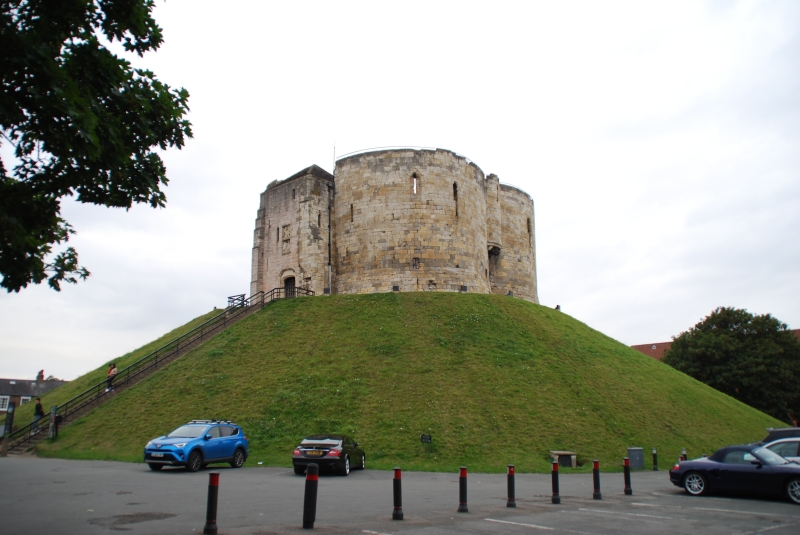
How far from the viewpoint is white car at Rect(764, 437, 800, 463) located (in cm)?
1327

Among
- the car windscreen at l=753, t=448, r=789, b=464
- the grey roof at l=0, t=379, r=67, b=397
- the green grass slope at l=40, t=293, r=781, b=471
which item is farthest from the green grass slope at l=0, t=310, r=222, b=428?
the grey roof at l=0, t=379, r=67, b=397

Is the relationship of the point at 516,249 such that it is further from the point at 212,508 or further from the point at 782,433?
the point at 212,508

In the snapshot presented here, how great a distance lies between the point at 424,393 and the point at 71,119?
18173 mm

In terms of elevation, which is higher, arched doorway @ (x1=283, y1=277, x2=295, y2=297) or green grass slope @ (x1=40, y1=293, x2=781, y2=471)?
arched doorway @ (x1=283, y1=277, x2=295, y2=297)

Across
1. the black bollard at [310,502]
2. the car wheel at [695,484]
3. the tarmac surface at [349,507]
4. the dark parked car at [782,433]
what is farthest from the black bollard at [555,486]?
the dark parked car at [782,433]

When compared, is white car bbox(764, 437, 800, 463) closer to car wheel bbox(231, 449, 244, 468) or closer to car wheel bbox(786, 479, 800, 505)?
car wheel bbox(786, 479, 800, 505)

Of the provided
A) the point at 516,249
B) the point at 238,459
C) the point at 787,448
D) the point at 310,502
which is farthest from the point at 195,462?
the point at 516,249

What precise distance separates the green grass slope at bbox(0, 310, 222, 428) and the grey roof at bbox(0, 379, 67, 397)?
4115 cm

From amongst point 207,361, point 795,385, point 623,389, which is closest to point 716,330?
point 795,385

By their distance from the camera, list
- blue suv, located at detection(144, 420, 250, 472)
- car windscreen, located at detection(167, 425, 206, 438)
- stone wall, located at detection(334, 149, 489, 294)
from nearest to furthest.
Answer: blue suv, located at detection(144, 420, 250, 472), car windscreen, located at detection(167, 425, 206, 438), stone wall, located at detection(334, 149, 489, 294)

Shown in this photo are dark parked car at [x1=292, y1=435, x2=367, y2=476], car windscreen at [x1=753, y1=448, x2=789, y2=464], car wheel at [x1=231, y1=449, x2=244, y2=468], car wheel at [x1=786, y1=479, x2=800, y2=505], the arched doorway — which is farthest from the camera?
the arched doorway

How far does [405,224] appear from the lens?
35.7 meters

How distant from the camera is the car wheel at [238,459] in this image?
57.0 feet

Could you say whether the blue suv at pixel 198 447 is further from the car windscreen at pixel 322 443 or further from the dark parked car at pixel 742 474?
the dark parked car at pixel 742 474
